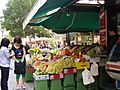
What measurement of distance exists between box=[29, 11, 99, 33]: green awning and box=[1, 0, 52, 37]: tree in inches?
1095

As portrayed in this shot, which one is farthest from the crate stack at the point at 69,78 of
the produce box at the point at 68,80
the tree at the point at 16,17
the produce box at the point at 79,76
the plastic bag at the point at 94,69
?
the tree at the point at 16,17

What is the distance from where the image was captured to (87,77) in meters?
9.05

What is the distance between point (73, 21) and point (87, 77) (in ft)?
17.6

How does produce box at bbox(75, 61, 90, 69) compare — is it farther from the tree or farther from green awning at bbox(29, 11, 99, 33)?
the tree

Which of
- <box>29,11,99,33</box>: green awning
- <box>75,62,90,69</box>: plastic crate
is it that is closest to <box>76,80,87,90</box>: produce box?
<box>75,62,90,69</box>: plastic crate

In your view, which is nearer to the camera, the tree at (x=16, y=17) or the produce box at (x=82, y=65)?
the produce box at (x=82, y=65)

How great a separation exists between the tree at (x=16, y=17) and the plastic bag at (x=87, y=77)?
110ft

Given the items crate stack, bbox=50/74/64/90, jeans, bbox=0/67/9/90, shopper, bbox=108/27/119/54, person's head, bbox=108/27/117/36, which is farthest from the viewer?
person's head, bbox=108/27/117/36

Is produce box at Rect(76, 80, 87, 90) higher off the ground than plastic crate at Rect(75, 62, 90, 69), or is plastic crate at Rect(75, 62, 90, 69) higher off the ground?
plastic crate at Rect(75, 62, 90, 69)

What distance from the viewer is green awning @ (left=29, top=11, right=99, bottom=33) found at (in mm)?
13398

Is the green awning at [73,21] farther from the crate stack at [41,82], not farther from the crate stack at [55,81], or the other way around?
the crate stack at [41,82]

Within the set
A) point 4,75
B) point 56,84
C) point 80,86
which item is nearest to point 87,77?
point 80,86

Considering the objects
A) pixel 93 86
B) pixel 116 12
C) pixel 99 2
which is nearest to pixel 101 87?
pixel 93 86

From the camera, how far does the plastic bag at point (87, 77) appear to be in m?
9.02
